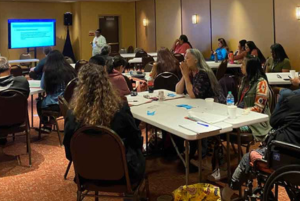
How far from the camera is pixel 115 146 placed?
2191 millimetres

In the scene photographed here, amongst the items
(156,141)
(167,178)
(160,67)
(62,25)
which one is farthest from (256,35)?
(62,25)

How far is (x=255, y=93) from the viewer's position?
331cm

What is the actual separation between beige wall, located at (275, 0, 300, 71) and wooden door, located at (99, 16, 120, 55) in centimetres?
761

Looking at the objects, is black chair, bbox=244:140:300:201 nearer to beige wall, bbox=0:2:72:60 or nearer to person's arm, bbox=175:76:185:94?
person's arm, bbox=175:76:185:94

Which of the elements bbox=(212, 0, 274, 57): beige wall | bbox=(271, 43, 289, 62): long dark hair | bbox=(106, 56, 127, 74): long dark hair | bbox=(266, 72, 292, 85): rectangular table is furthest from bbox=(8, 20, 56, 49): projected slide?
bbox=(266, 72, 292, 85): rectangular table

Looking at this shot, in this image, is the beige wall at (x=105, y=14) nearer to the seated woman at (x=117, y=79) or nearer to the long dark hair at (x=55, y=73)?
the long dark hair at (x=55, y=73)

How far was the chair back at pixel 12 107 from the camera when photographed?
12.2ft

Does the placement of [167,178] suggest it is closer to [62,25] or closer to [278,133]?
[278,133]

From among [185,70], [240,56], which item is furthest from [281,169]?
[240,56]

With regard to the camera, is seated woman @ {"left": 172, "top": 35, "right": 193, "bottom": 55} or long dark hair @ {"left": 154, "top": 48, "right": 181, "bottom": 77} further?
seated woman @ {"left": 172, "top": 35, "right": 193, "bottom": 55}

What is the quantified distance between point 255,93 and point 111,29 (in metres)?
12.1

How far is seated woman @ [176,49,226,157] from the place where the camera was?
365cm

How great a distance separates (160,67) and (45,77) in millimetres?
1672

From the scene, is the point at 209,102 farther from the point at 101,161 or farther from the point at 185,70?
the point at 101,161
